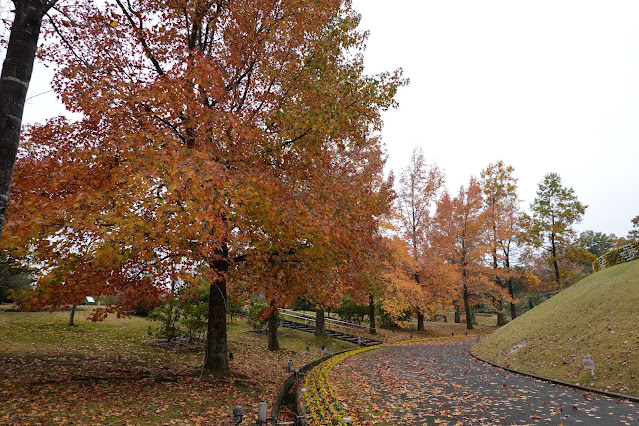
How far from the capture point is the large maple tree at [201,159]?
20.2 ft

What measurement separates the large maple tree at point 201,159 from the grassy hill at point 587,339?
25.4ft

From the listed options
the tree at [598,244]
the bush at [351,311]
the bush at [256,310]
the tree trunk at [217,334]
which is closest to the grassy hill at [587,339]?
the tree trunk at [217,334]

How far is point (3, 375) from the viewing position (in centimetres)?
796

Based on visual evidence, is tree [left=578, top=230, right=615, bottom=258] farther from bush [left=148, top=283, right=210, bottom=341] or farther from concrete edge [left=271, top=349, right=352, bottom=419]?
bush [left=148, top=283, right=210, bottom=341]

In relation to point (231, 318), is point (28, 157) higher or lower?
higher

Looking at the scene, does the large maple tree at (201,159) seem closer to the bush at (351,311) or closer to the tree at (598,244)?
the bush at (351,311)

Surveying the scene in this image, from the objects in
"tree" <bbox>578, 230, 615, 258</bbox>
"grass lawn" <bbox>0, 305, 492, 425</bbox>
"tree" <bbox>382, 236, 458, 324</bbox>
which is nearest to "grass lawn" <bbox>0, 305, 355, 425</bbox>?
"grass lawn" <bbox>0, 305, 492, 425</bbox>

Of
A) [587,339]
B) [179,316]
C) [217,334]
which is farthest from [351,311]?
[217,334]

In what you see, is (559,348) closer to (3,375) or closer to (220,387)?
(220,387)

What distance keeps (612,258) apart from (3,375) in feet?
96.9

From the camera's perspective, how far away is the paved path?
7191mm

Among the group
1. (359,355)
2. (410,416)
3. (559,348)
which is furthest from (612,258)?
(410,416)

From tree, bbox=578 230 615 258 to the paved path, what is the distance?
205ft

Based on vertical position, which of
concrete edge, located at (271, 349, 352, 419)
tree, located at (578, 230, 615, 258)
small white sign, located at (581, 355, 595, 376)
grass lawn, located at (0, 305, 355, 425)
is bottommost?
concrete edge, located at (271, 349, 352, 419)
